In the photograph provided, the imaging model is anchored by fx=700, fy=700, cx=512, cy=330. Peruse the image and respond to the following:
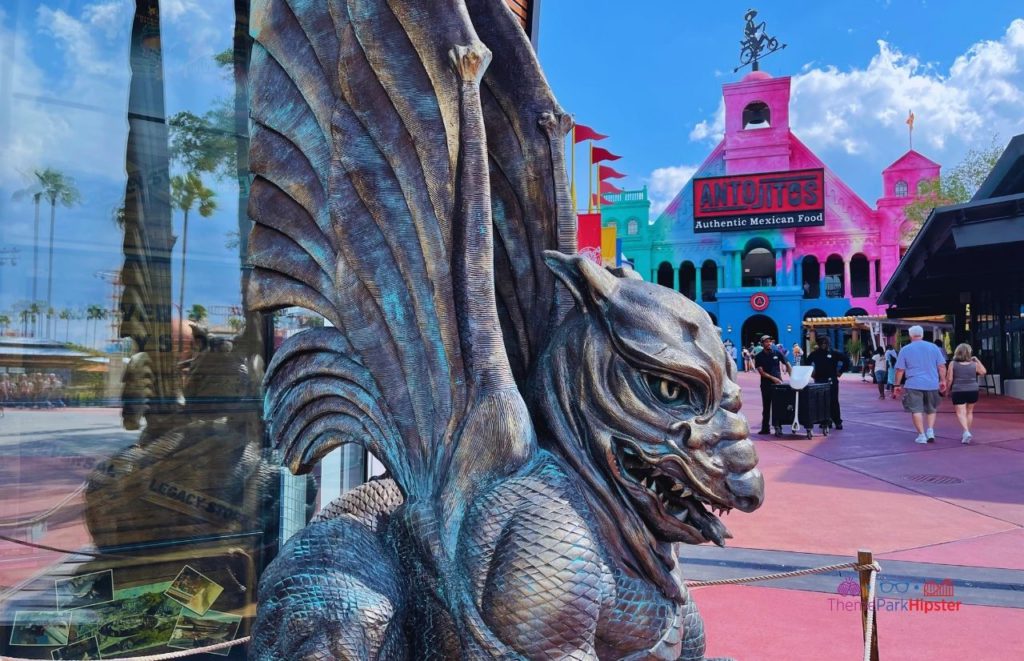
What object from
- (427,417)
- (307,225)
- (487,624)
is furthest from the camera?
(307,225)

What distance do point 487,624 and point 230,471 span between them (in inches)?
99.4

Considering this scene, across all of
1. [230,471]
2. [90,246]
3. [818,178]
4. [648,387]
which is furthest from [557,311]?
[818,178]

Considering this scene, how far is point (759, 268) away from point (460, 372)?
130 ft

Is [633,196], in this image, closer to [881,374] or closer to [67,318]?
[881,374]

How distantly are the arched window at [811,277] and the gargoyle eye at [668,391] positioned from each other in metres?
35.8

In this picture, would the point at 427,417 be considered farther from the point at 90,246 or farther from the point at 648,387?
the point at 90,246

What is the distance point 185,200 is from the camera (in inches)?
147

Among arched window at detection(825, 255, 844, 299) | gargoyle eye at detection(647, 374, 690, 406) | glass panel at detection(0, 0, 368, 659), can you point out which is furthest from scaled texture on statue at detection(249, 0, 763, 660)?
arched window at detection(825, 255, 844, 299)

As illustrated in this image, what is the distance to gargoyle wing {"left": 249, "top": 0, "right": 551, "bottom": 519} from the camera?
1.65 metres

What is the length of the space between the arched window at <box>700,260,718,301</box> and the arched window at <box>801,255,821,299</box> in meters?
4.32

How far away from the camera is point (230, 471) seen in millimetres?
3555

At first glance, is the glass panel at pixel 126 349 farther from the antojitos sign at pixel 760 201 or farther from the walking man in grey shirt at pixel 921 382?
the antojitos sign at pixel 760 201

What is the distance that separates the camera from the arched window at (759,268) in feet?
124

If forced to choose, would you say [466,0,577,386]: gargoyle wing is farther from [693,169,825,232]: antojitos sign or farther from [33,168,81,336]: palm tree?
[693,169,825,232]: antojitos sign
